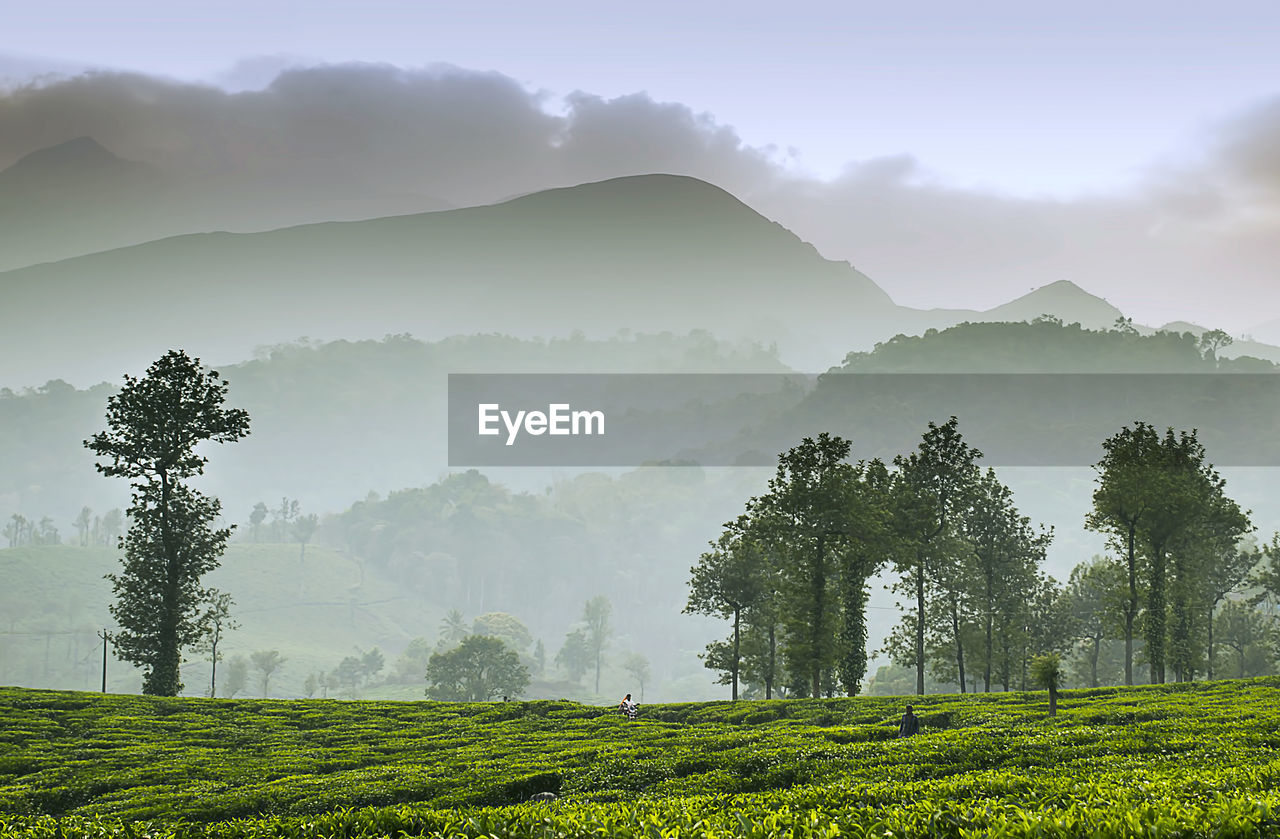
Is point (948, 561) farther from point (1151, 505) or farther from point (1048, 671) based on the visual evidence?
point (1048, 671)

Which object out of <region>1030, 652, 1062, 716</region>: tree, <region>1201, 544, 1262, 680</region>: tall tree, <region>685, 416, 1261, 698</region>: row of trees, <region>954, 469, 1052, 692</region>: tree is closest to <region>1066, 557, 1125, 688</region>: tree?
<region>685, 416, 1261, 698</region>: row of trees

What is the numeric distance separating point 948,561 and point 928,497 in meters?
5.17

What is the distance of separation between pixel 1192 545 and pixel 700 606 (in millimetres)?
42439

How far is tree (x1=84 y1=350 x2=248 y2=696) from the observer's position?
6419 centimetres

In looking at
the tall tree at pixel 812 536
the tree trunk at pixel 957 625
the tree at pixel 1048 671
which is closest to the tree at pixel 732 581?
the tall tree at pixel 812 536

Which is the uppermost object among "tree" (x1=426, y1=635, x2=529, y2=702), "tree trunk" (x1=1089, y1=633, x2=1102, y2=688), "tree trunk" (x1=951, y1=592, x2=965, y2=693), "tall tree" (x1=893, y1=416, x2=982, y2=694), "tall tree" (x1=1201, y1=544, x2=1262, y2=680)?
"tall tree" (x1=893, y1=416, x2=982, y2=694)

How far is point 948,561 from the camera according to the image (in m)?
67.5

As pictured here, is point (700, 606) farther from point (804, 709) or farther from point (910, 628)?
point (804, 709)

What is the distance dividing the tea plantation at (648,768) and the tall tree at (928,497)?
1520cm

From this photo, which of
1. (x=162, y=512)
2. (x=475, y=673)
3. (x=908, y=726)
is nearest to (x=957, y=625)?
(x=908, y=726)

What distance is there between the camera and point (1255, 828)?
1167cm

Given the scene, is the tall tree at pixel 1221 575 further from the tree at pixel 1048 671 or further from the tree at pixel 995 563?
the tree at pixel 1048 671

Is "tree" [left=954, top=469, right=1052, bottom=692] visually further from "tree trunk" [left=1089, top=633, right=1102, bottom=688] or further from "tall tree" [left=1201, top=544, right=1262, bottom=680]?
"tall tree" [left=1201, top=544, right=1262, bottom=680]

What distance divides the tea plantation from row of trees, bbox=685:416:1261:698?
1325 centimetres
